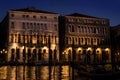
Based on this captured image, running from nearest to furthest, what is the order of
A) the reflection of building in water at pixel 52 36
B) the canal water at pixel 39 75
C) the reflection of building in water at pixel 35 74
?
the canal water at pixel 39 75
the reflection of building in water at pixel 35 74
the reflection of building in water at pixel 52 36

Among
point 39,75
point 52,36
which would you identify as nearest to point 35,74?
point 39,75

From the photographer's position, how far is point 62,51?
50531 millimetres

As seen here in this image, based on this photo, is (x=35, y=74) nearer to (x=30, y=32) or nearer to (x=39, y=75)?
(x=39, y=75)

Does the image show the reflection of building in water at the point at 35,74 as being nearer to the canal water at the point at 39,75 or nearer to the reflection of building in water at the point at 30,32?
the canal water at the point at 39,75

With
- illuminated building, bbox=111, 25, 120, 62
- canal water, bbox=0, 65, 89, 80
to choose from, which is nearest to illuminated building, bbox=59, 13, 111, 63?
illuminated building, bbox=111, 25, 120, 62

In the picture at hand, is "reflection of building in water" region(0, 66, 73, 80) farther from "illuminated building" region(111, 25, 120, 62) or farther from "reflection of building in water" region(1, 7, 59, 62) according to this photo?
"illuminated building" region(111, 25, 120, 62)

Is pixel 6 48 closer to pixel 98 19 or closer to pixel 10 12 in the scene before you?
pixel 10 12

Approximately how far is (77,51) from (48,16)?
26.4 feet

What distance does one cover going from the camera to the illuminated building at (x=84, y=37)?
50.4 meters

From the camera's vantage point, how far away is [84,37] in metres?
51.6

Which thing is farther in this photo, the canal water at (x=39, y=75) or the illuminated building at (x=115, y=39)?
the illuminated building at (x=115, y=39)

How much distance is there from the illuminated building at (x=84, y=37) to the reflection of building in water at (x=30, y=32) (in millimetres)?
1913

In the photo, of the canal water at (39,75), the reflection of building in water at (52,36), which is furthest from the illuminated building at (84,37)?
the canal water at (39,75)

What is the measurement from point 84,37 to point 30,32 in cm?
1015
